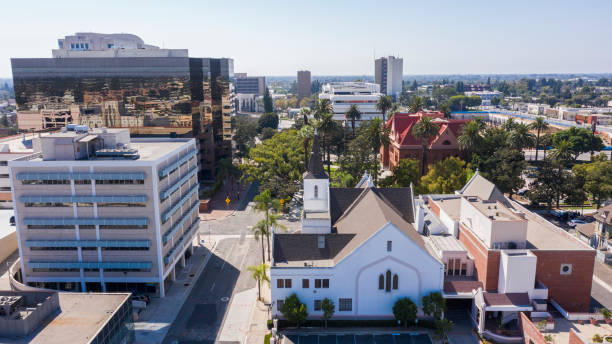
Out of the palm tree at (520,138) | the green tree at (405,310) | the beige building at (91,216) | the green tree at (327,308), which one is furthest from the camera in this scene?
the palm tree at (520,138)

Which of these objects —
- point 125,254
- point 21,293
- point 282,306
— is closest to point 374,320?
point 282,306

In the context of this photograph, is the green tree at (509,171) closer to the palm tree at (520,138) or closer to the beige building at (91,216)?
the palm tree at (520,138)

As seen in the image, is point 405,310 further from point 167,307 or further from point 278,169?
point 278,169

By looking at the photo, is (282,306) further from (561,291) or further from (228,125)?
(228,125)

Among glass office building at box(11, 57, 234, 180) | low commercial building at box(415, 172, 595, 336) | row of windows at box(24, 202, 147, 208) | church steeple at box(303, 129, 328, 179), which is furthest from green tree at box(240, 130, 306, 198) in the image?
row of windows at box(24, 202, 147, 208)

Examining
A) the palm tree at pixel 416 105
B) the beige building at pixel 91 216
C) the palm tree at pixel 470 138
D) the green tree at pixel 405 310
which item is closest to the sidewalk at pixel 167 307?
the beige building at pixel 91 216

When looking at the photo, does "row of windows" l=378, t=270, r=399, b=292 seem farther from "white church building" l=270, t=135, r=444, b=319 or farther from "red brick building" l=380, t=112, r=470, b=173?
"red brick building" l=380, t=112, r=470, b=173
